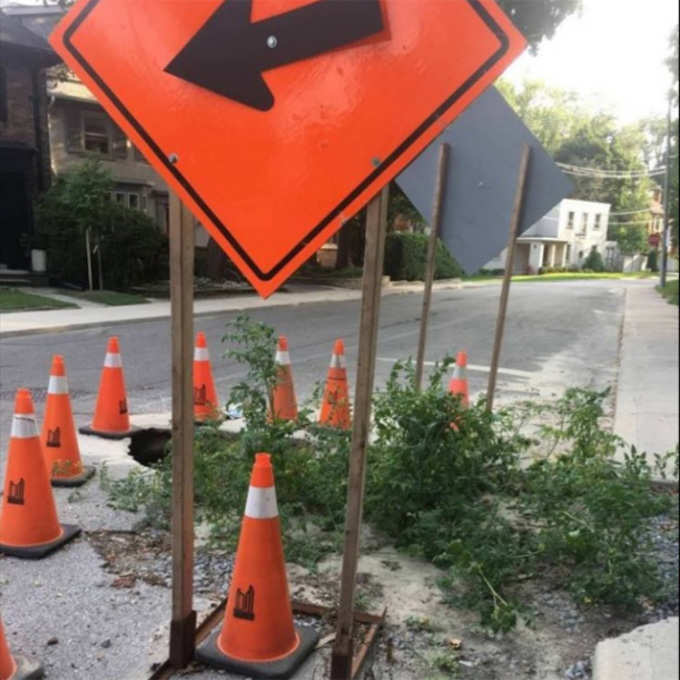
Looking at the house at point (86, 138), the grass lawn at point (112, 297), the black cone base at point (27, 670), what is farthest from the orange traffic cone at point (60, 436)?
the black cone base at point (27, 670)

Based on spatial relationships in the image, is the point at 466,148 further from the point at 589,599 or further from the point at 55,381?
the point at 55,381

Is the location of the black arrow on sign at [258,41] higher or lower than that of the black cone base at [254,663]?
higher

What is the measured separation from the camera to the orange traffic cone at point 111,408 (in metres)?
5.03

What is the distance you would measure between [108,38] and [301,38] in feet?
2.11

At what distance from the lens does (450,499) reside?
343cm

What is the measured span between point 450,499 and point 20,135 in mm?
3044

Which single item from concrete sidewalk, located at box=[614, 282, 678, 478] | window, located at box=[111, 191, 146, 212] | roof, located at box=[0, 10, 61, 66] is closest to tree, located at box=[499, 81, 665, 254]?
concrete sidewalk, located at box=[614, 282, 678, 478]

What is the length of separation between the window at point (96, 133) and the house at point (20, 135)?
0.23 meters

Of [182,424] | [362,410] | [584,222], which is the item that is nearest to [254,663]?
[182,424]

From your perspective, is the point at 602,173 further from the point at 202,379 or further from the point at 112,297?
the point at 202,379

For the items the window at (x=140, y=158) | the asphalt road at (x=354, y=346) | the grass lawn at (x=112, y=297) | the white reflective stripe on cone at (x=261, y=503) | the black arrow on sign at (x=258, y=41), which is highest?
the black arrow on sign at (x=258, y=41)

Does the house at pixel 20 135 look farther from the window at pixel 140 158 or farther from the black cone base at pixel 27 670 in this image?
the black cone base at pixel 27 670

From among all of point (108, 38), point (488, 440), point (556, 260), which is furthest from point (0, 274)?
point (556, 260)

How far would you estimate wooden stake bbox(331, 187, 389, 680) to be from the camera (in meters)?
2.00
